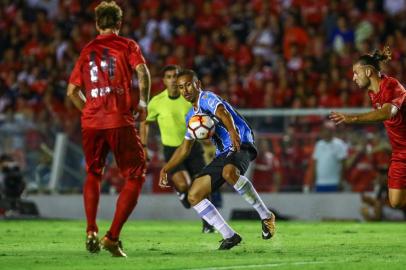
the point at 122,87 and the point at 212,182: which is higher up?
the point at 122,87

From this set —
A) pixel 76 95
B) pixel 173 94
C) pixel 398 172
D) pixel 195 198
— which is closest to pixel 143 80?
pixel 76 95

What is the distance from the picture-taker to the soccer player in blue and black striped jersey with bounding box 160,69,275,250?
12.3 meters

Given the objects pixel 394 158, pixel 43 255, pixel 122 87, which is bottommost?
pixel 43 255

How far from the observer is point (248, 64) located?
2505 cm

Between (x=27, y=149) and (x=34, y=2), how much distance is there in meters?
7.08

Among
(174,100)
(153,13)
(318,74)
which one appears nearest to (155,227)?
(174,100)

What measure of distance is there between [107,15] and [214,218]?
2.63 m

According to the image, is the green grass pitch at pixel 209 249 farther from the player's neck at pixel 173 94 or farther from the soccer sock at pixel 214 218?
the player's neck at pixel 173 94

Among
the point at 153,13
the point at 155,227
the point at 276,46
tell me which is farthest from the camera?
the point at 153,13

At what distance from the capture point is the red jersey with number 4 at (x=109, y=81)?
1132cm

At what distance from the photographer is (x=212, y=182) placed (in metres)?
12.8

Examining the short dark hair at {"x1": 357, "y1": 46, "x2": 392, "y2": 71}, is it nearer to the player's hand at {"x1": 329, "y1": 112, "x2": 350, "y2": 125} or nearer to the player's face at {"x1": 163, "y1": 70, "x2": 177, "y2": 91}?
the player's hand at {"x1": 329, "y1": 112, "x2": 350, "y2": 125}

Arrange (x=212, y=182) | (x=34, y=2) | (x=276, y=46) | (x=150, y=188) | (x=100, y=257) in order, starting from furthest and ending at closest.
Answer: (x=34, y=2), (x=276, y=46), (x=150, y=188), (x=212, y=182), (x=100, y=257)

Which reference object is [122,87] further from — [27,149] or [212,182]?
[27,149]
